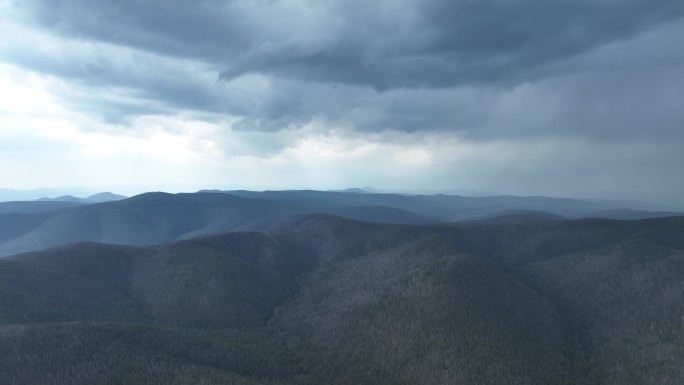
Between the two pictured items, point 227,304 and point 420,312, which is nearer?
point 420,312

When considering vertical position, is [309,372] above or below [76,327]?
below

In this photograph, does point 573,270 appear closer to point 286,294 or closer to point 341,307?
point 341,307

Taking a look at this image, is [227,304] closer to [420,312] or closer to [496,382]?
[420,312]

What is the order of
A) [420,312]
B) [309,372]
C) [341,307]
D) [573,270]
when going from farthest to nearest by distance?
[573,270], [341,307], [420,312], [309,372]

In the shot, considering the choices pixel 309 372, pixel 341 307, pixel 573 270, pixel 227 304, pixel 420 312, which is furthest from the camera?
pixel 573 270

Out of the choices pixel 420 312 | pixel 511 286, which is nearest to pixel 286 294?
pixel 420 312

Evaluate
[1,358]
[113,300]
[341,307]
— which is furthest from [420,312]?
[113,300]
